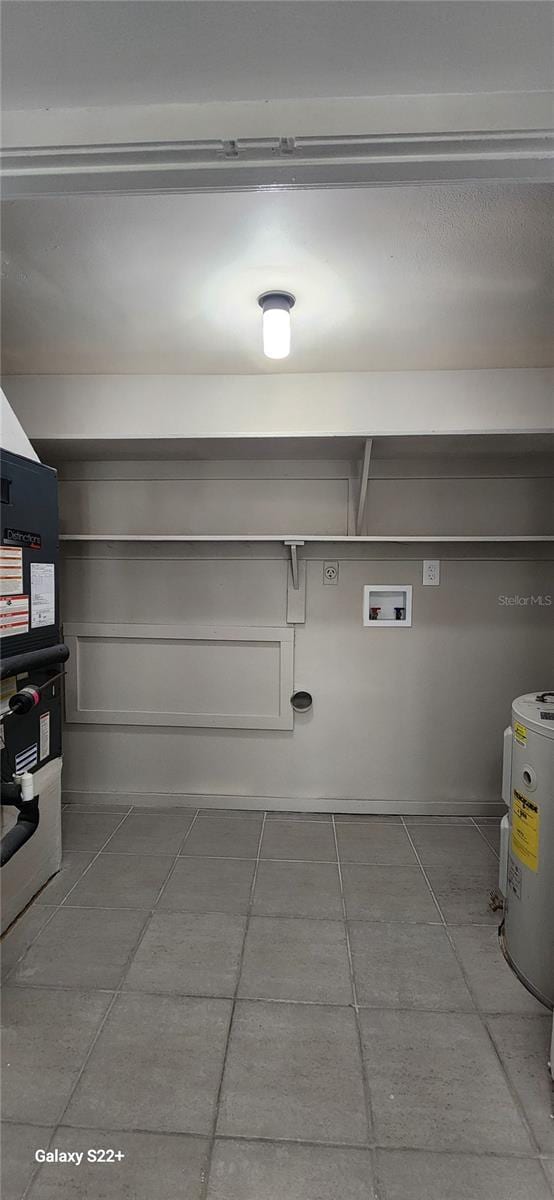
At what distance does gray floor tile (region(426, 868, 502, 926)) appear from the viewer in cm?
209

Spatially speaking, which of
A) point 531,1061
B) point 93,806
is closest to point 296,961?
point 531,1061

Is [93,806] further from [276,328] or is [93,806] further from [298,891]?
[276,328]

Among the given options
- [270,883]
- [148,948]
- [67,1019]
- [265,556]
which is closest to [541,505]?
[265,556]

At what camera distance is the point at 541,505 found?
291cm

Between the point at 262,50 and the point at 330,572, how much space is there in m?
2.23

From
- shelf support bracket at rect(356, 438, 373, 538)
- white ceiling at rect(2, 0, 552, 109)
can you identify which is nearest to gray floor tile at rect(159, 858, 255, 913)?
shelf support bracket at rect(356, 438, 373, 538)

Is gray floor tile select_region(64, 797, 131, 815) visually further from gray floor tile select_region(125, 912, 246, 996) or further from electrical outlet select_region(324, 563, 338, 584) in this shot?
electrical outlet select_region(324, 563, 338, 584)

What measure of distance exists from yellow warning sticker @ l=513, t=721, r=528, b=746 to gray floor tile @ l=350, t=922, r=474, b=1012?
79 cm

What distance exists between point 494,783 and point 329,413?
7.13ft

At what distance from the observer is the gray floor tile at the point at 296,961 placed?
170 cm

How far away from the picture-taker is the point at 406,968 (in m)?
1.80

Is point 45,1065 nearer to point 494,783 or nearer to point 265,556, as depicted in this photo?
point 265,556

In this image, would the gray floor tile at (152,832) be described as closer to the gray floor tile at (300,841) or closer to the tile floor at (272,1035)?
the tile floor at (272,1035)

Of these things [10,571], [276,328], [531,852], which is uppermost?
[276,328]
